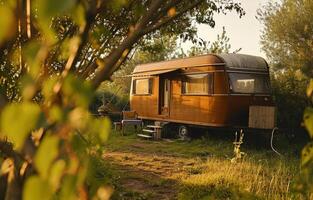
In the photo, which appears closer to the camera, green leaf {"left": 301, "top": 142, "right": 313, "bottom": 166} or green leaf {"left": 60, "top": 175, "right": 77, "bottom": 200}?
green leaf {"left": 60, "top": 175, "right": 77, "bottom": 200}

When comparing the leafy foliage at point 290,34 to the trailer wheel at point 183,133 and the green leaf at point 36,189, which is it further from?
the green leaf at point 36,189

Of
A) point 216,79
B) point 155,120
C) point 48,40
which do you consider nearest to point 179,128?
Result: point 155,120

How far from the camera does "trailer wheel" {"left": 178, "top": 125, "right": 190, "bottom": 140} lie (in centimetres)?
1642

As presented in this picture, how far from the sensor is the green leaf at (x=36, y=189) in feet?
2.49

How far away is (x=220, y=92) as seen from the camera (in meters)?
14.8

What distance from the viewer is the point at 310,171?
1865 mm

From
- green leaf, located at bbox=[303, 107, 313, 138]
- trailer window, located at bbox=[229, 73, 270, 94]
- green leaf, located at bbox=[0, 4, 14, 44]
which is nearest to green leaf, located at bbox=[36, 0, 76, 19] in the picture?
green leaf, located at bbox=[0, 4, 14, 44]

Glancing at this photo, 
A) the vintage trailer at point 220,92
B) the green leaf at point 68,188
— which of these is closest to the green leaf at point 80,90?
the green leaf at point 68,188

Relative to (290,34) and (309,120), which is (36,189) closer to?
(309,120)

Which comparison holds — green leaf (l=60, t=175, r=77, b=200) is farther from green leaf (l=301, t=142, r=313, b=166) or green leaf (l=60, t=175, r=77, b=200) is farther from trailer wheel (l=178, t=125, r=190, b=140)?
trailer wheel (l=178, t=125, r=190, b=140)

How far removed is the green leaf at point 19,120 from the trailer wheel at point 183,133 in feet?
51.1

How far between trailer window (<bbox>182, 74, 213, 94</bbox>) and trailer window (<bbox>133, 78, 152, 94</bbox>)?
2644 mm

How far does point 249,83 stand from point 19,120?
578 inches

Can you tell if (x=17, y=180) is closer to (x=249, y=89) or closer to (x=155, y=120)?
(x=249, y=89)
